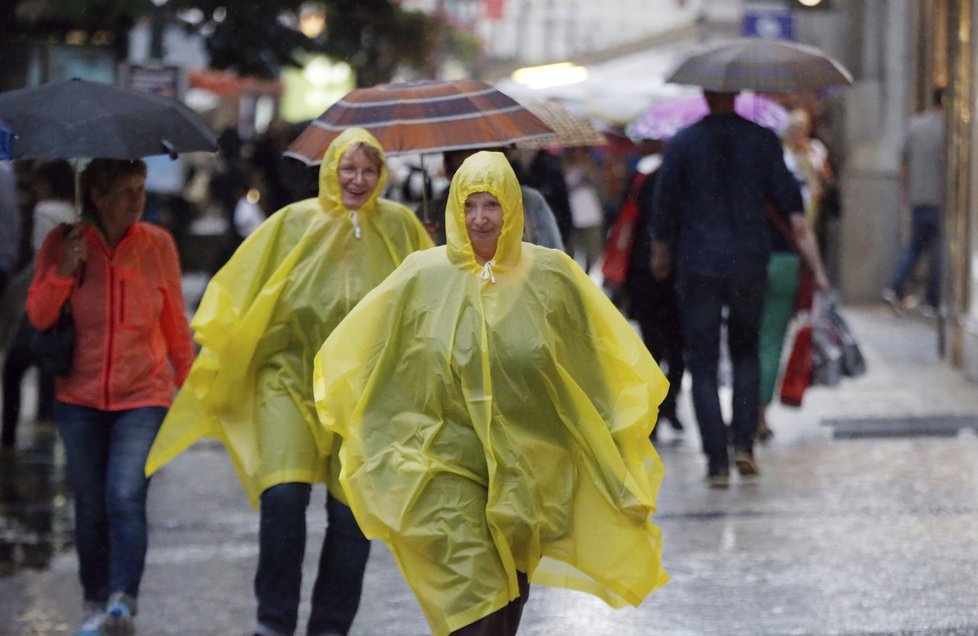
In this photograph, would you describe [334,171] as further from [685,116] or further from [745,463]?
[685,116]

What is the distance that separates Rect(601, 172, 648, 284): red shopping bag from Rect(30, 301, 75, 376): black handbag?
4.65 m

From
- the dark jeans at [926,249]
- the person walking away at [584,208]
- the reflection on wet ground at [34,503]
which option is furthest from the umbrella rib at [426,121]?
the person walking away at [584,208]

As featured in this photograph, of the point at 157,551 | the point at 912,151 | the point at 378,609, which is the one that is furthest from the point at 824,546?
the point at 912,151

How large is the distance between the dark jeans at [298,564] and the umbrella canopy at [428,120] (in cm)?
123

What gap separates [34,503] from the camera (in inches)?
379

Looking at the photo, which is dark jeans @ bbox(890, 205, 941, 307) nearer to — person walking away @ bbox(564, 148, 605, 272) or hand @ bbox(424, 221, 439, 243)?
person walking away @ bbox(564, 148, 605, 272)

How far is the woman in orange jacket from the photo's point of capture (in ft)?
21.7

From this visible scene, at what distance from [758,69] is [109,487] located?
4299 millimetres

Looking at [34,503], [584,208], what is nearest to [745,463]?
[34,503]

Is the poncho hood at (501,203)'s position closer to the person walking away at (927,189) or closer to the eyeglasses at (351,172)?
the eyeglasses at (351,172)

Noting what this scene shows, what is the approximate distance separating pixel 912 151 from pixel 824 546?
9478 mm

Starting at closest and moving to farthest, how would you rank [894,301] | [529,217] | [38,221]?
[529,217] < [38,221] < [894,301]

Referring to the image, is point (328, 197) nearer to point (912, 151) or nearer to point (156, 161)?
point (912, 151)

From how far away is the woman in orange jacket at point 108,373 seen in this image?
6.60m
